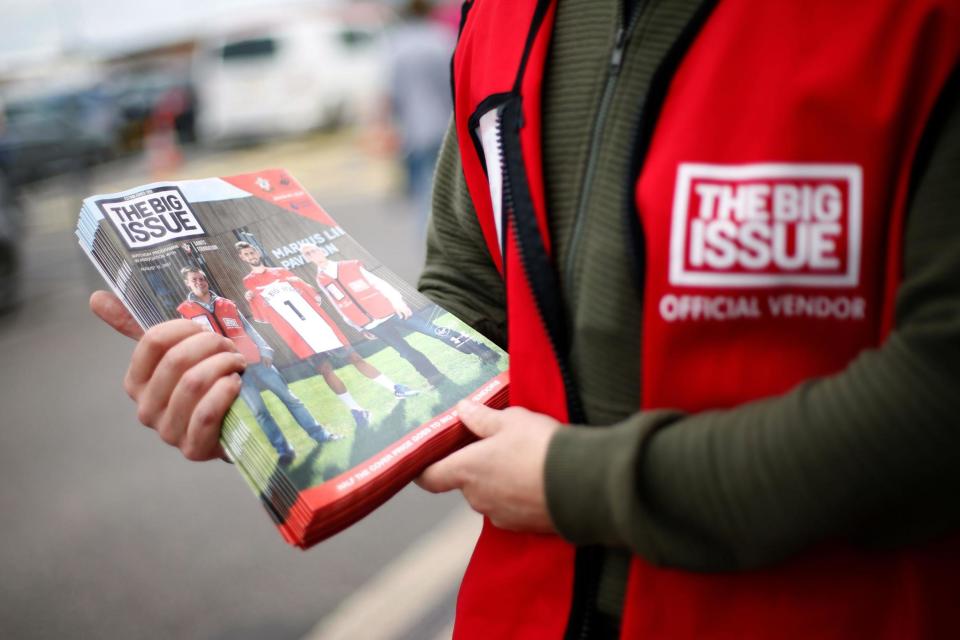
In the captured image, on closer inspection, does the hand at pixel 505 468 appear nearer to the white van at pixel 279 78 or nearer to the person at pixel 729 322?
the person at pixel 729 322

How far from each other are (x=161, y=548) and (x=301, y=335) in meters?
2.45

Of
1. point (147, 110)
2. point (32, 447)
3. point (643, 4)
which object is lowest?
point (147, 110)

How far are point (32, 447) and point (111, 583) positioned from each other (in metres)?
1.49

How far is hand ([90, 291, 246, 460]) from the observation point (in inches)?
34.8

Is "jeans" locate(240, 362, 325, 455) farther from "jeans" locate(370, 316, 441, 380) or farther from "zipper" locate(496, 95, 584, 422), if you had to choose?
"zipper" locate(496, 95, 584, 422)

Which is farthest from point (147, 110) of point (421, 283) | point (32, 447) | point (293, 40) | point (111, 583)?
point (421, 283)

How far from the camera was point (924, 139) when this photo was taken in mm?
671

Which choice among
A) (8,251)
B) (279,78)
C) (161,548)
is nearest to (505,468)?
(161,548)

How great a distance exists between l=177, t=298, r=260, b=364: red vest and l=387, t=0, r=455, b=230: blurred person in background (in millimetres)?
5151

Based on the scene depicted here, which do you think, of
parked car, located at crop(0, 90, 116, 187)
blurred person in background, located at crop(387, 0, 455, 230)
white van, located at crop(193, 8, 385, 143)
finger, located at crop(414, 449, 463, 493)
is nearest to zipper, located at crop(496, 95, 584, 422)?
finger, located at crop(414, 449, 463, 493)

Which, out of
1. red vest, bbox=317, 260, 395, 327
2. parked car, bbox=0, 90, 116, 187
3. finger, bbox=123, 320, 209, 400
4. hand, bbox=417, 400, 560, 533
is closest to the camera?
hand, bbox=417, 400, 560, 533

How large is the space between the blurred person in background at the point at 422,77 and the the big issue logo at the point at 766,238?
5369mm

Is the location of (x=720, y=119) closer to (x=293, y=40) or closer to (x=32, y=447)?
(x=32, y=447)

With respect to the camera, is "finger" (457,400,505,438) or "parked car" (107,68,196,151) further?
"parked car" (107,68,196,151)
